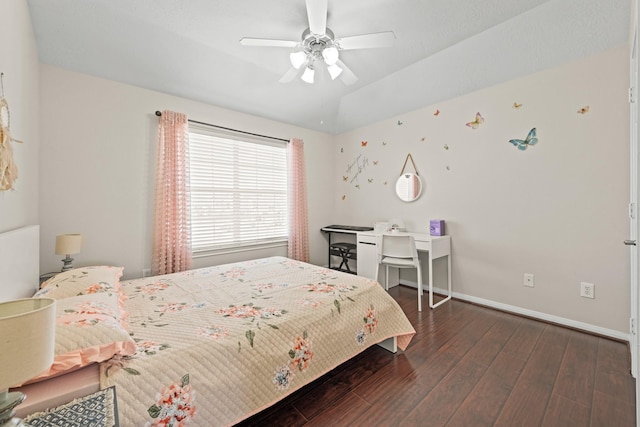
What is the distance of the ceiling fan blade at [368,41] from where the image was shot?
5.79 ft

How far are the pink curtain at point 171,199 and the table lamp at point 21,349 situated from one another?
2167 mm

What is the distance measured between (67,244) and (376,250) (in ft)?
9.61

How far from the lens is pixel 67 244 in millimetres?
2021

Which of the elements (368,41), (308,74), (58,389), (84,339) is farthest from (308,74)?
(58,389)

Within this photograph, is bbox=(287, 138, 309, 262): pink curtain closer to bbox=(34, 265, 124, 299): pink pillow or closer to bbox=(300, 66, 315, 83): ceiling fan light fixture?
bbox=(300, 66, 315, 83): ceiling fan light fixture

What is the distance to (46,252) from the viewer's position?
220 centimetres

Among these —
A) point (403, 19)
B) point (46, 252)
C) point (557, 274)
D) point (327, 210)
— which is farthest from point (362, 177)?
point (46, 252)

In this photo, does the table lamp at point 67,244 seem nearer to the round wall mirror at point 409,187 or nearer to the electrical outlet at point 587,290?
the round wall mirror at point 409,187

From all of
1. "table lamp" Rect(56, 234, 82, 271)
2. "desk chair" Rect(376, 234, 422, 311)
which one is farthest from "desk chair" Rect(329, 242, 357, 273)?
"table lamp" Rect(56, 234, 82, 271)

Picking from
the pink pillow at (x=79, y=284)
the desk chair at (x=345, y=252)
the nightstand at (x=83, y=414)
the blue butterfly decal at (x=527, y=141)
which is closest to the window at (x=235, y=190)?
the desk chair at (x=345, y=252)

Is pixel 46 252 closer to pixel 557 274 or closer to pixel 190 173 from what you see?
pixel 190 173

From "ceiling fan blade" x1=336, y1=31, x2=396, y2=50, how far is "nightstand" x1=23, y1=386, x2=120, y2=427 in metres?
2.23

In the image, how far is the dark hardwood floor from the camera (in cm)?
→ 135

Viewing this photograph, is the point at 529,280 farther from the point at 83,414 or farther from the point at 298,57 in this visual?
the point at 83,414
